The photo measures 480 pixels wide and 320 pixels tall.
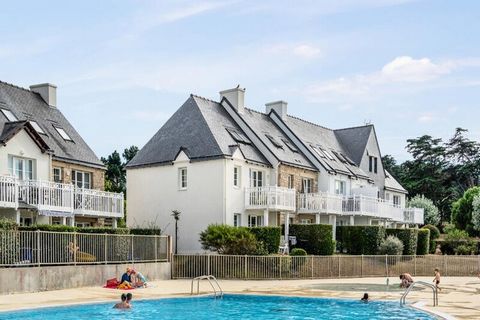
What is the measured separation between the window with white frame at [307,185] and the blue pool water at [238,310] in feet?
67.8

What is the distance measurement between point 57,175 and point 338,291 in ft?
56.3

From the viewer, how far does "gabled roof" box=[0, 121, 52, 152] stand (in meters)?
31.1

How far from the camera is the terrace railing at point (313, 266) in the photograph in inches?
1270

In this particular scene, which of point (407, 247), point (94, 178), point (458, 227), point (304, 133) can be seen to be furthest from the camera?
point (458, 227)

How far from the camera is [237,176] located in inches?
1574

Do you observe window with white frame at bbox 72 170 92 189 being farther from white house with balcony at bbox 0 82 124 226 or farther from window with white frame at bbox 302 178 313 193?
window with white frame at bbox 302 178 313 193

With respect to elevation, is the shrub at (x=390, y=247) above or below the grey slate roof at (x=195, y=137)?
below

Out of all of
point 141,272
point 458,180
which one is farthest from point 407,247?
point 458,180

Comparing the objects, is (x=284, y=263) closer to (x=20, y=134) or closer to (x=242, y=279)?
(x=242, y=279)

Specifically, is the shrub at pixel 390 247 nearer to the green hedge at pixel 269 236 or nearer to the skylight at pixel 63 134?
the green hedge at pixel 269 236

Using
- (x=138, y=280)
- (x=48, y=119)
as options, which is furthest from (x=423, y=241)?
(x=48, y=119)

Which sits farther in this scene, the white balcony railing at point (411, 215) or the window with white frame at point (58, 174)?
the white balcony railing at point (411, 215)

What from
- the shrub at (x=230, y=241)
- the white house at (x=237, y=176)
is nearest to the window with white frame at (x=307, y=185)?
the white house at (x=237, y=176)

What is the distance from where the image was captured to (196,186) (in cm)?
3956
